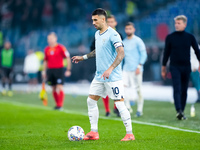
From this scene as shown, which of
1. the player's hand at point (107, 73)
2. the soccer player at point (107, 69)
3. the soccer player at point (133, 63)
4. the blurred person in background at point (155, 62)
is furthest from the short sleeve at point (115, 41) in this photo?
the blurred person in background at point (155, 62)

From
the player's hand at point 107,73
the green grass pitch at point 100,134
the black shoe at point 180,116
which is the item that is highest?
the player's hand at point 107,73

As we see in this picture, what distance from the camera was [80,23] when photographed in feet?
97.8

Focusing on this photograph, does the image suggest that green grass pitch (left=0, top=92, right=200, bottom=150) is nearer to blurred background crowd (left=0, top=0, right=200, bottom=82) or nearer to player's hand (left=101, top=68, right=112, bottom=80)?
player's hand (left=101, top=68, right=112, bottom=80)

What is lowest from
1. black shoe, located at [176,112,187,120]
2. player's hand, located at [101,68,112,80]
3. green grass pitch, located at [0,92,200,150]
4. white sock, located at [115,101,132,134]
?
green grass pitch, located at [0,92,200,150]

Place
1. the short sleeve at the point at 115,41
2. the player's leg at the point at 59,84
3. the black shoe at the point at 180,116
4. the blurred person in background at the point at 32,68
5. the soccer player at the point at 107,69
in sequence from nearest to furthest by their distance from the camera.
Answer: the short sleeve at the point at 115,41 → the soccer player at the point at 107,69 → the black shoe at the point at 180,116 → the player's leg at the point at 59,84 → the blurred person in background at the point at 32,68

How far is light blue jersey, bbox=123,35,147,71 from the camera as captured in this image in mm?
10648

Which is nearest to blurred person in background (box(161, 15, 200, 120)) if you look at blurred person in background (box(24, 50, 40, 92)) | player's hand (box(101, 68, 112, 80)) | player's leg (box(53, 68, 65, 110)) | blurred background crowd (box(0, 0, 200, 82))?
player's hand (box(101, 68, 112, 80))

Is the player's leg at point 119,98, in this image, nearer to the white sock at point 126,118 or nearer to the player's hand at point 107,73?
the white sock at point 126,118

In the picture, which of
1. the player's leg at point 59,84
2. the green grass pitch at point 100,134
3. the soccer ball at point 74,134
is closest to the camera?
the green grass pitch at point 100,134

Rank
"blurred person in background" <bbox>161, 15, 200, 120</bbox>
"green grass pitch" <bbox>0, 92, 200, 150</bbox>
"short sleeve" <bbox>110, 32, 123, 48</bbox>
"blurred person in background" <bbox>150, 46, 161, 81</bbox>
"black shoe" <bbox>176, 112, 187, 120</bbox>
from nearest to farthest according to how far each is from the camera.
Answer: "green grass pitch" <bbox>0, 92, 200, 150</bbox>
"short sleeve" <bbox>110, 32, 123, 48</bbox>
"black shoe" <bbox>176, 112, 187, 120</bbox>
"blurred person in background" <bbox>161, 15, 200, 120</bbox>
"blurred person in background" <bbox>150, 46, 161, 81</bbox>

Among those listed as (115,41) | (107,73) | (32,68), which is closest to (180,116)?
(115,41)

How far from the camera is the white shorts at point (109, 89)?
6.50 metres

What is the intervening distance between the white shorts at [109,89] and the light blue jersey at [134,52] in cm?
406

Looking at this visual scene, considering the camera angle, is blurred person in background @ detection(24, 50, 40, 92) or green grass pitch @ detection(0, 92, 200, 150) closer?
green grass pitch @ detection(0, 92, 200, 150)
